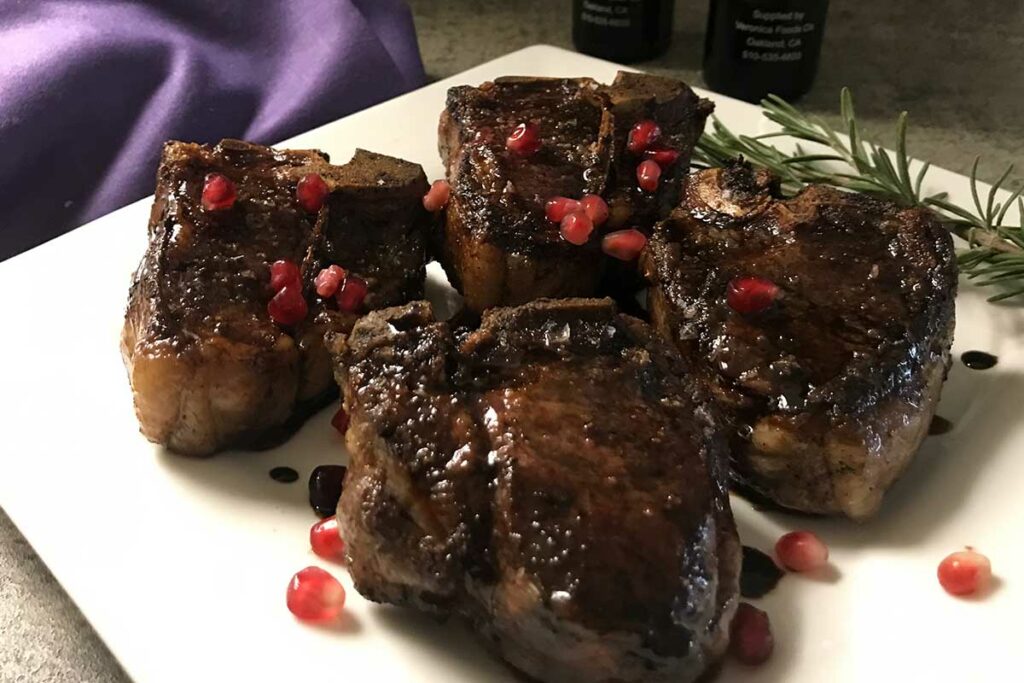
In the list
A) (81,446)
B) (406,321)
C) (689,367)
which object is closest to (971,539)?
(689,367)

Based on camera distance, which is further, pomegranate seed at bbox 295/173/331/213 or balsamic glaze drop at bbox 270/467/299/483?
pomegranate seed at bbox 295/173/331/213

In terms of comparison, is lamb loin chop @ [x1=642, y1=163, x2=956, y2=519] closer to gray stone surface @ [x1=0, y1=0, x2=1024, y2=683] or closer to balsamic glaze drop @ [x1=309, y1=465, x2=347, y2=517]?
balsamic glaze drop @ [x1=309, y1=465, x2=347, y2=517]

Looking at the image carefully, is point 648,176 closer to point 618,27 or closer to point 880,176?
point 880,176

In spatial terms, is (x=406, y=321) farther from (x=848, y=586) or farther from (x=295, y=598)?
(x=848, y=586)

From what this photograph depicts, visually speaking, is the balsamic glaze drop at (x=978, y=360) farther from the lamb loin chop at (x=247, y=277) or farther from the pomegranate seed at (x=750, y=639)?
the lamb loin chop at (x=247, y=277)

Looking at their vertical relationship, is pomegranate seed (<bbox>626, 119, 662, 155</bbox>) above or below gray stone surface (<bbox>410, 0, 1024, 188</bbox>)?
above

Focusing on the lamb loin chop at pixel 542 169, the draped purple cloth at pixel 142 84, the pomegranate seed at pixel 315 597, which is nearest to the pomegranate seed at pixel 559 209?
the lamb loin chop at pixel 542 169

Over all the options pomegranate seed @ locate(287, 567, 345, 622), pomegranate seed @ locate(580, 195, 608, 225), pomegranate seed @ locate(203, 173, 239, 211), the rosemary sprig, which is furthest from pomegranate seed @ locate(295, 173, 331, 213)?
the rosemary sprig
